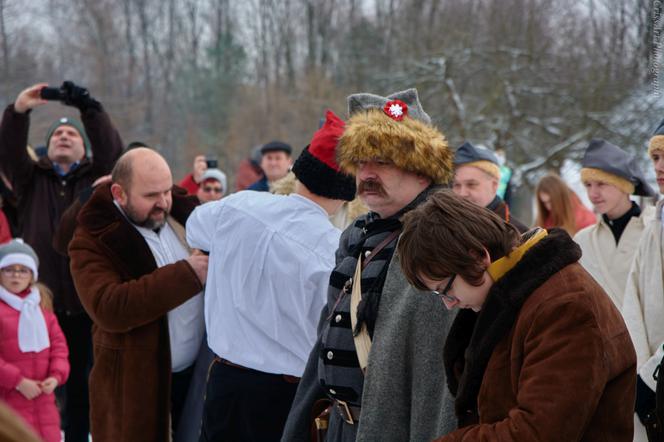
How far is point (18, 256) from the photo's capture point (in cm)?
543

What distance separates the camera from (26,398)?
5.24 metres

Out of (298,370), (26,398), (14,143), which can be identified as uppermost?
(14,143)

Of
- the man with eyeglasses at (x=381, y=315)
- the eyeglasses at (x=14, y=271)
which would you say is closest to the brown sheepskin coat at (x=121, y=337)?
the man with eyeglasses at (x=381, y=315)

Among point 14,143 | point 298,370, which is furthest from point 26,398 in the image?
point 298,370

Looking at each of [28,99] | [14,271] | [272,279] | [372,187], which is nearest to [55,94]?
[28,99]

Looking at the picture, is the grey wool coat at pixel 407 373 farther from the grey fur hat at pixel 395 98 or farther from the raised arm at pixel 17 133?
the raised arm at pixel 17 133

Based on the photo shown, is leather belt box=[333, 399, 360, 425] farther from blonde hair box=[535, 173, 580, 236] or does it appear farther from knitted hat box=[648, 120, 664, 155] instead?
blonde hair box=[535, 173, 580, 236]

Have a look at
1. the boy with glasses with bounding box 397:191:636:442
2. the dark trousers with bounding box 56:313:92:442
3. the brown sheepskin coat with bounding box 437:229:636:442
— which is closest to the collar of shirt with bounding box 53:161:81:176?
the dark trousers with bounding box 56:313:92:442

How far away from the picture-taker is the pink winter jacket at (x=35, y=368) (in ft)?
17.2

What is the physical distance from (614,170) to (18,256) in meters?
3.73

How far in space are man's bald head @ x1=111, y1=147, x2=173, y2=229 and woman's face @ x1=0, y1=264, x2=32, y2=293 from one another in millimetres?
1625

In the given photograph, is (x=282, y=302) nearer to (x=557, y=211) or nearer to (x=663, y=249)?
(x=663, y=249)

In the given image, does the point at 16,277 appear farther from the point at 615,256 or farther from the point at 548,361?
the point at 548,361

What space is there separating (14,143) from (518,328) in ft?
15.0
